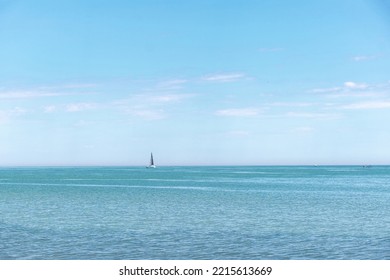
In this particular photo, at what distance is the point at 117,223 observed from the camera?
1250 inches

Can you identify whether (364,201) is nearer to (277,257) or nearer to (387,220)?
(387,220)

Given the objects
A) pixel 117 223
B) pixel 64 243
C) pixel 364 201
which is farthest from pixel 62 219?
pixel 364 201

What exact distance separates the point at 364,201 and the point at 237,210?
16.2m

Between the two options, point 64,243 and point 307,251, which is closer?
point 307,251

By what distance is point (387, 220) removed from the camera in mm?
33219

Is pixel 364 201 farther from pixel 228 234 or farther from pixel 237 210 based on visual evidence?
pixel 228 234

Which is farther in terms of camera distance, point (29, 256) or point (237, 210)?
point (237, 210)
